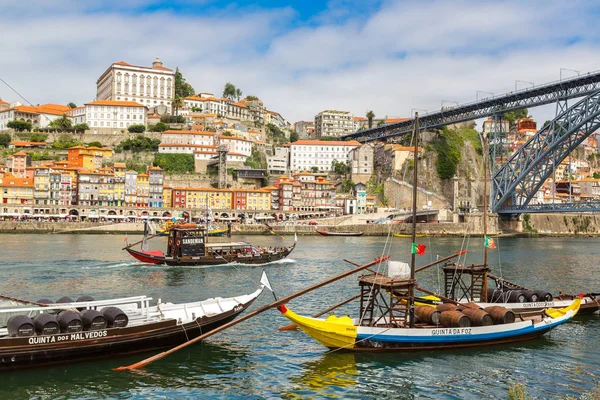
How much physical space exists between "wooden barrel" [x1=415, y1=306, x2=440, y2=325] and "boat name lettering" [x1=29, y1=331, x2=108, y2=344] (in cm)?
793

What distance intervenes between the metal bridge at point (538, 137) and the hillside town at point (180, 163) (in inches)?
133

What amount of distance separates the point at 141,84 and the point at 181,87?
378 inches

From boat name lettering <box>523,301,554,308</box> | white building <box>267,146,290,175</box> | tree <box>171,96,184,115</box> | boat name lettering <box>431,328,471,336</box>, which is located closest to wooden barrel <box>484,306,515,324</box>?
boat name lettering <box>431,328,471,336</box>

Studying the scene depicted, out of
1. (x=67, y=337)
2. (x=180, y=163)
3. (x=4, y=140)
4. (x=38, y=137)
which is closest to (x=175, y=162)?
(x=180, y=163)

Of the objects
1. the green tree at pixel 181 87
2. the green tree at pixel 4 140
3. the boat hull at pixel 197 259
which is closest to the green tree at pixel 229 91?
the green tree at pixel 181 87

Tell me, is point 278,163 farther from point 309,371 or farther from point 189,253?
point 309,371

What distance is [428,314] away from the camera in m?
15.1

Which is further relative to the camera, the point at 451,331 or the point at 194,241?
the point at 194,241

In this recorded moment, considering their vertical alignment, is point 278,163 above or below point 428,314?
above

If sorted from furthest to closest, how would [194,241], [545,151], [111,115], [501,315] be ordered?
[111,115] < [545,151] < [194,241] < [501,315]

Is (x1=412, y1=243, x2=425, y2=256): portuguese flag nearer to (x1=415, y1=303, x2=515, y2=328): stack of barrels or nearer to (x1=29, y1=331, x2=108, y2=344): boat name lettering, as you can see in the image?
(x1=415, y1=303, x2=515, y2=328): stack of barrels

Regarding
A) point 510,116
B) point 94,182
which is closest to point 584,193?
point 510,116

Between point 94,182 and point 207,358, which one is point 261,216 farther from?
point 207,358

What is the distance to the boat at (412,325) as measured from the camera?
45.9ft
